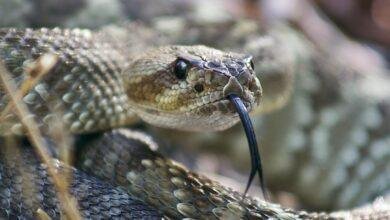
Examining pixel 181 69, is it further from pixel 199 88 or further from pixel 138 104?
pixel 138 104

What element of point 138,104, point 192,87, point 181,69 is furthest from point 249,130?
point 138,104

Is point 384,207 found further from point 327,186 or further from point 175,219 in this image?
point 327,186

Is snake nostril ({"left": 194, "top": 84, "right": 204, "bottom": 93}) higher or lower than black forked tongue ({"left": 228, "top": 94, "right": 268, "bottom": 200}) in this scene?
higher

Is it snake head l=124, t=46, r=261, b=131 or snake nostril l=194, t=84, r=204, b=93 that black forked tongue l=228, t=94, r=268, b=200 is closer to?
snake head l=124, t=46, r=261, b=131

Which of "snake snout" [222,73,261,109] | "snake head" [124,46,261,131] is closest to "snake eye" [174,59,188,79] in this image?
"snake head" [124,46,261,131]

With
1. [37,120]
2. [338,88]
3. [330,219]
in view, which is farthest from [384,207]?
[338,88]

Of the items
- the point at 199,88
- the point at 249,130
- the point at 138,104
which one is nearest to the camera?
the point at 249,130

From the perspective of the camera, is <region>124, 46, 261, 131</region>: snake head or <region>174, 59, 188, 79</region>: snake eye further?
<region>174, 59, 188, 79</region>: snake eye
